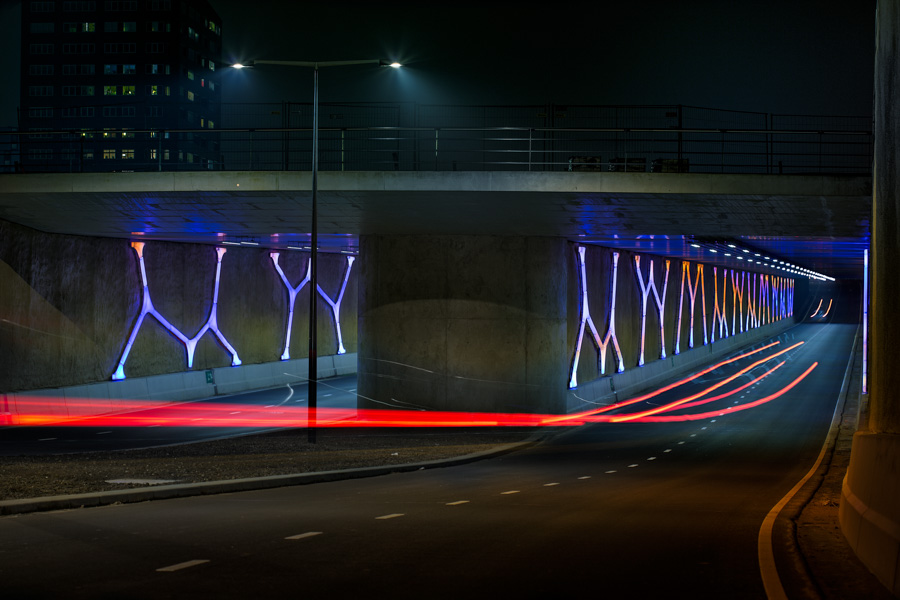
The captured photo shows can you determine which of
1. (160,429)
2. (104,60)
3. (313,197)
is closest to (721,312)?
(160,429)

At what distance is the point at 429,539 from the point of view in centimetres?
1062

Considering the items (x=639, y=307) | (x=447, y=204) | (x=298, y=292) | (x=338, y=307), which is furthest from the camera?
(x=338, y=307)

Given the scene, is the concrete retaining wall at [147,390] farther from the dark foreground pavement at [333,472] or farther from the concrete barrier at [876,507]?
the concrete barrier at [876,507]

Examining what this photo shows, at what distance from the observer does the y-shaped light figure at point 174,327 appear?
116 feet

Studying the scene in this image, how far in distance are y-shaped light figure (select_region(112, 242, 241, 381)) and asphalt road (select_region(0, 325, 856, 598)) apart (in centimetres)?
1893

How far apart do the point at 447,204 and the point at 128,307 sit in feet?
49.4

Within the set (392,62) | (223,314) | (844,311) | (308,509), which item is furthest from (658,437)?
(844,311)

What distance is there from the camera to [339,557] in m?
9.42

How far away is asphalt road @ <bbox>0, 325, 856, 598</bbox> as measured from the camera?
819cm

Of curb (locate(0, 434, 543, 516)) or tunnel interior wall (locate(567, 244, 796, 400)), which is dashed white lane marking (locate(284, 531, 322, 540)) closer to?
curb (locate(0, 434, 543, 516))

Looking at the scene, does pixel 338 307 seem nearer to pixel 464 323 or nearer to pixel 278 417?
pixel 278 417

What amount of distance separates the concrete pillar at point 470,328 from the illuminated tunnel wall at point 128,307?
30.7 ft

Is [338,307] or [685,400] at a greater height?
[338,307]

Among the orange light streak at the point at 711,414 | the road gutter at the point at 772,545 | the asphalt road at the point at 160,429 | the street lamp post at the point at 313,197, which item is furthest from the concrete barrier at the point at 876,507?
the orange light streak at the point at 711,414
